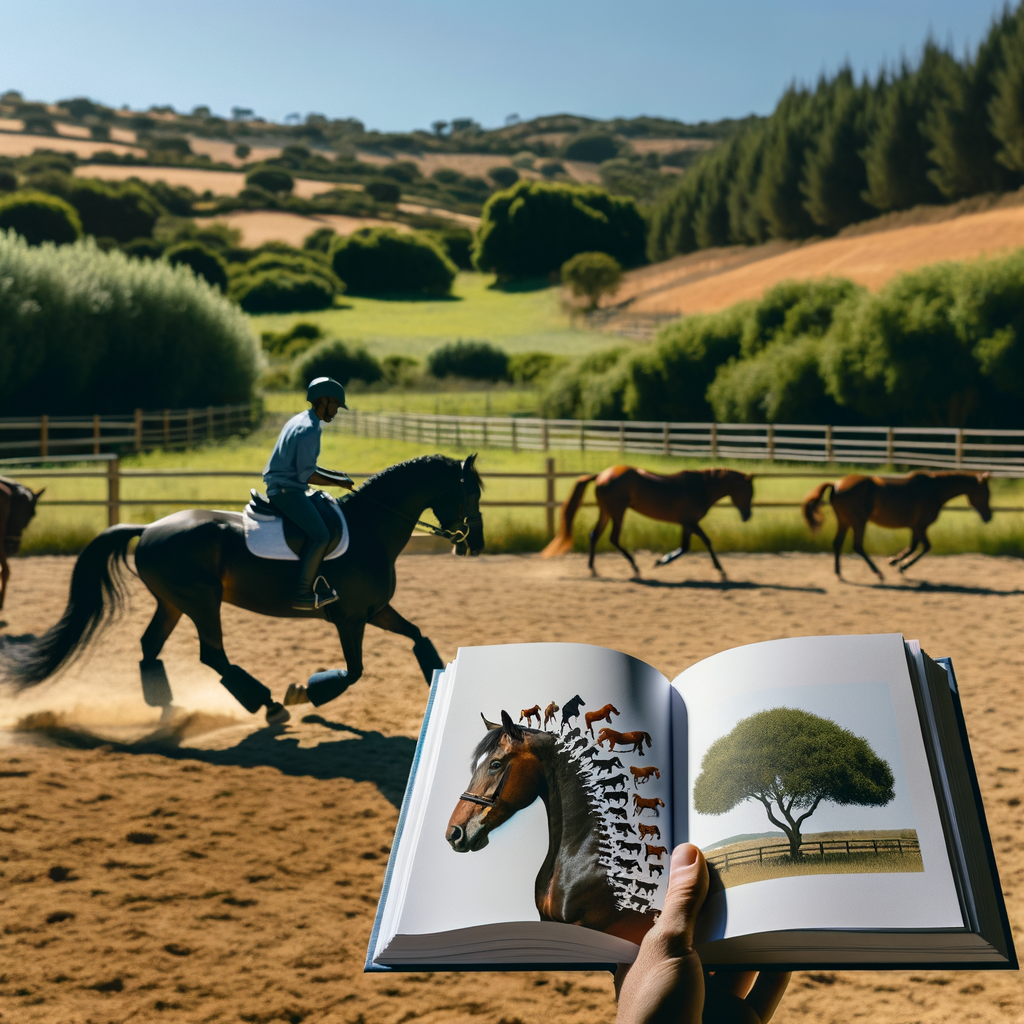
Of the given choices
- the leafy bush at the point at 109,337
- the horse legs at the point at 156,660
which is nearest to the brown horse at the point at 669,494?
the horse legs at the point at 156,660

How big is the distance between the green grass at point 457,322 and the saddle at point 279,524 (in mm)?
47558

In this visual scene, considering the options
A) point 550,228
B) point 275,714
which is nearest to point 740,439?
point 275,714

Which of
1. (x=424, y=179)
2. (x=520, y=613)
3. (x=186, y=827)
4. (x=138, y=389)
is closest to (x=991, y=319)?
(x=520, y=613)

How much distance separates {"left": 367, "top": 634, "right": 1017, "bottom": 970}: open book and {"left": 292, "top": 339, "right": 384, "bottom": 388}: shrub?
135ft

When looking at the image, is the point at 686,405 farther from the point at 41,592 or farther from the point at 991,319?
the point at 41,592

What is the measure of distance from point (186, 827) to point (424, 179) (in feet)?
423

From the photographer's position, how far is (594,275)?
67.1 m

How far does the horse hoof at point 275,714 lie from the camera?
538 cm

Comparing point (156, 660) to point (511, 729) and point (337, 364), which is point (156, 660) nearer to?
point (511, 729)

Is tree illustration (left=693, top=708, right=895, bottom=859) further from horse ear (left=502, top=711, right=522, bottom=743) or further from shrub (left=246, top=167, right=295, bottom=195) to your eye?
shrub (left=246, top=167, right=295, bottom=195)

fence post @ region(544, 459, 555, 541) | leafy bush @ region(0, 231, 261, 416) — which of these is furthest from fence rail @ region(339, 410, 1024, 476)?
fence post @ region(544, 459, 555, 541)

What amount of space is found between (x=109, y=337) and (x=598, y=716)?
2855 centimetres

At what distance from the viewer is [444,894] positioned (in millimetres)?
1475

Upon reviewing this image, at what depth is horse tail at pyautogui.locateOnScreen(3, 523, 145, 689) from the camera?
5.14 metres
